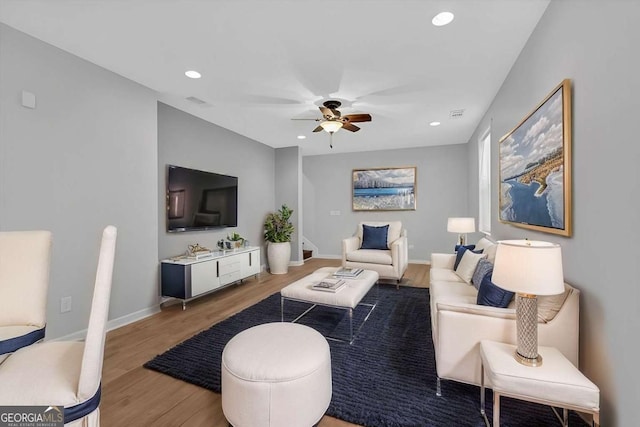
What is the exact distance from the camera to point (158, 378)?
1.97 m

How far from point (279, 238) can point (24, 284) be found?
4.01 m

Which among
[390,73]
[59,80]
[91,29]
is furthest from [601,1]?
[59,80]

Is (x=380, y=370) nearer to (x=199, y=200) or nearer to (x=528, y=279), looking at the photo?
(x=528, y=279)

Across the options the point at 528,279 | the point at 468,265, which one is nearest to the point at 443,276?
the point at 468,265

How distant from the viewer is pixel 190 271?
10.9 feet

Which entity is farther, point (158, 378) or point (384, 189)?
point (384, 189)

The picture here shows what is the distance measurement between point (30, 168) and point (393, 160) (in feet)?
18.7

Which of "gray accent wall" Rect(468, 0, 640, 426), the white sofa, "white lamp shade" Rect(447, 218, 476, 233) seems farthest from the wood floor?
"white lamp shade" Rect(447, 218, 476, 233)

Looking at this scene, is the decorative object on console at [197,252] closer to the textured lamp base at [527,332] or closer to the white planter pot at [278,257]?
the white planter pot at [278,257]

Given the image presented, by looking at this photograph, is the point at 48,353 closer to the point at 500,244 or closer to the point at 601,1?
the point at 500,244

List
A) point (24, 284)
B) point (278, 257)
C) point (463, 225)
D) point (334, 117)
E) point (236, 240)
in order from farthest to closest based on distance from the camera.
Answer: point (278, 257) → point (236, 240) → point (463, 225) → point (334, 117) → point (24, 284)

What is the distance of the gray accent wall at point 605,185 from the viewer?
1.19m

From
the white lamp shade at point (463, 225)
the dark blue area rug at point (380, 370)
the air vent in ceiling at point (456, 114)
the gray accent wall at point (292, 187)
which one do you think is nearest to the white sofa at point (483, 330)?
the dark blue area rug at point (380, 370)

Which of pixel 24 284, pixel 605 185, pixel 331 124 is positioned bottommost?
pixel 24 284
